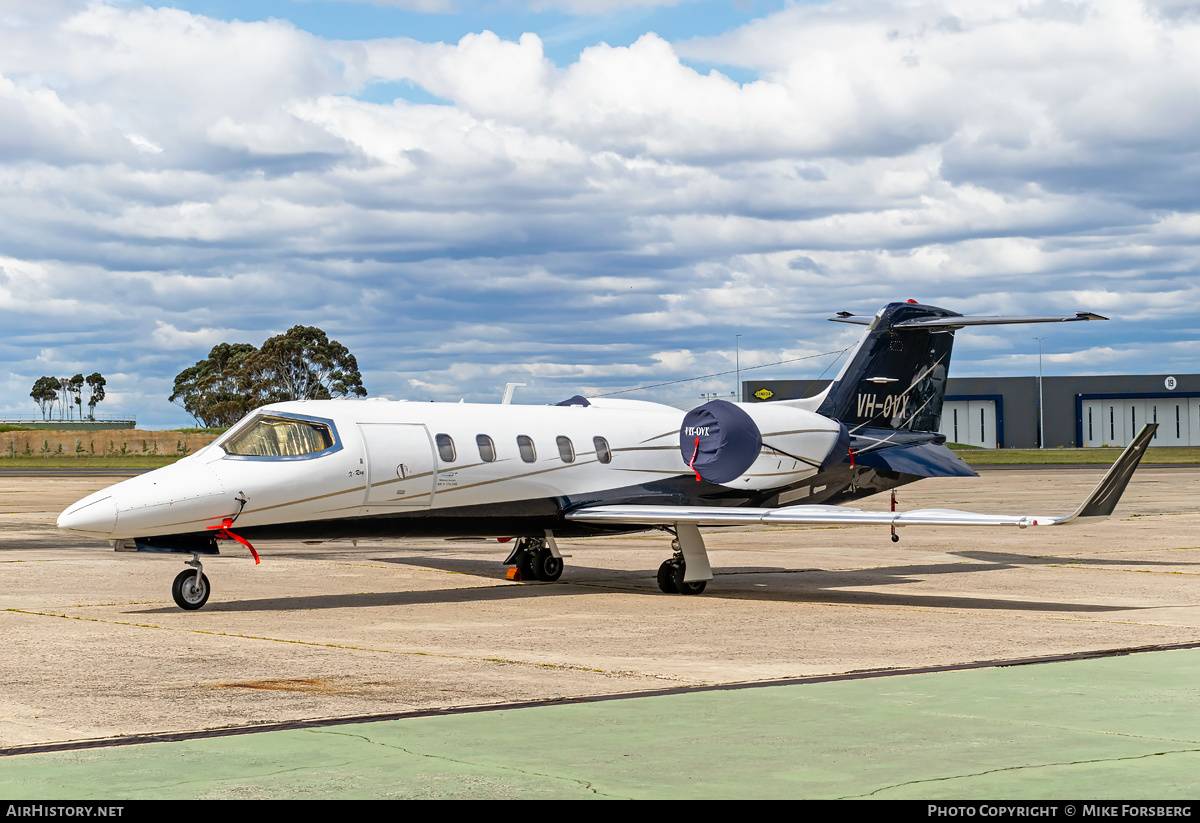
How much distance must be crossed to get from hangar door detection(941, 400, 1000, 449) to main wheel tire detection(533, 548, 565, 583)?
348ft

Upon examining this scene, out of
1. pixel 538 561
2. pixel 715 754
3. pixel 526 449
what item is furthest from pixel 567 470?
pixel 715 754

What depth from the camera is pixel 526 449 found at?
753 inches

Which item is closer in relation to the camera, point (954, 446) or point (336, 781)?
point (336, 781)

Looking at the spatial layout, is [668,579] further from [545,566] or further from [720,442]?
[720,442]

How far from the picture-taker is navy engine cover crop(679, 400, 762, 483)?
20609 millimetres

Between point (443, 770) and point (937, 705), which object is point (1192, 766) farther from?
point (443, 770)

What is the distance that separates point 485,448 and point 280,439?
3063 mm

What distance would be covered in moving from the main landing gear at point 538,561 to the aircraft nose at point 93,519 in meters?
7.18

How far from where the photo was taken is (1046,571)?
22172mm

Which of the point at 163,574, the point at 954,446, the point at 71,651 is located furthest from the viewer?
the point at 954,446

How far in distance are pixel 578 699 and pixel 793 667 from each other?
8.76 ft

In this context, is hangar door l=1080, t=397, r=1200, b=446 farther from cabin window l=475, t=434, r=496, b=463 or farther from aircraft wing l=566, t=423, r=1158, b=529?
cabin window l=475, t=434, r=496, b=463
